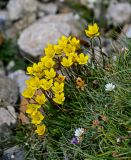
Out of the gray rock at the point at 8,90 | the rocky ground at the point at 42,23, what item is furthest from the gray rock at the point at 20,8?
the gray rock at the point at 8,90

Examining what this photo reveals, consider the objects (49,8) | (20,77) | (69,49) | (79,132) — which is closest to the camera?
(79,132)

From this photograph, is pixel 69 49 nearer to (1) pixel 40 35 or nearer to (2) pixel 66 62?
(2) pixel 66 62

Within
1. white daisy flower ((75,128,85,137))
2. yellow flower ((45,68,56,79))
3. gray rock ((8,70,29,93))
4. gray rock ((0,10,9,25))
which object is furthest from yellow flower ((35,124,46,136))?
gray rock ((0,10,9,25))

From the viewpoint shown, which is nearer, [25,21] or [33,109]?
[33,109]

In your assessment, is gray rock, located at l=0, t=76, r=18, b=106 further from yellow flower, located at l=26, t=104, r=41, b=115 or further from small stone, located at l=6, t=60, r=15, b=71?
yellow flower, located at l=26, t=104, r=41, b=115

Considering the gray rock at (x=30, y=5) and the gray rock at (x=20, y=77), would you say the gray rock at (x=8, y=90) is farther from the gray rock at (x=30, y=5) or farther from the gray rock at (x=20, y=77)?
the gray rock at (x=30, y=5)

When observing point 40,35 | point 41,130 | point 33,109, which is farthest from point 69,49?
point 40,35
